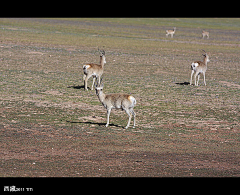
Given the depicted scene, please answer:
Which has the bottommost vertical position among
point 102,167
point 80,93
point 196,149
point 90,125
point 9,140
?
point 102,167

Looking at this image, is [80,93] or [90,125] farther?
[80,93]

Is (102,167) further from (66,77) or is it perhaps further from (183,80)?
(183,80)

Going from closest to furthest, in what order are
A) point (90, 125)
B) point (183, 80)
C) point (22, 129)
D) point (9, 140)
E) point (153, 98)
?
Answer: point (9, 140)
point (22, 129)
point (90, 125)
point (153, 98)
point (183, 80)

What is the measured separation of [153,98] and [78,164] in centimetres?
1128

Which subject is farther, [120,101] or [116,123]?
[116,123]

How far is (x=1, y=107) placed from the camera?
Result: 59.3ft

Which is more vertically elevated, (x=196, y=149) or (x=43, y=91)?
(x=43, y=91)

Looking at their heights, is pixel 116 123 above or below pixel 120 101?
below

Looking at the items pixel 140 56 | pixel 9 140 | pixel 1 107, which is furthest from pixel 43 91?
pixel 140 56

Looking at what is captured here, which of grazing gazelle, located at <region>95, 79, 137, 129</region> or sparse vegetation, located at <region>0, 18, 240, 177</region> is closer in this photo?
sparse vegetation, located at <region>0, 18, 240, 177</region>

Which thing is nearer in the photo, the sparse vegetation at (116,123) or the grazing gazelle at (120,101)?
the sparse vegetation at (116,123)

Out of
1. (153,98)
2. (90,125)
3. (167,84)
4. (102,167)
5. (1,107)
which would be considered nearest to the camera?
(102,167)

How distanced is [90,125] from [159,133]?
8.99 ft

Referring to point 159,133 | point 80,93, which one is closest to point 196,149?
point 159,133
